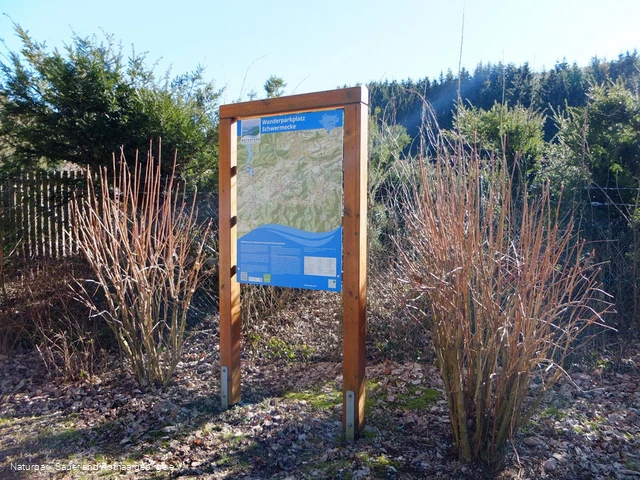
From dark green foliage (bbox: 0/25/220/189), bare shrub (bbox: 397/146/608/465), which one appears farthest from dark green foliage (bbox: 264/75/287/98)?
bare shrub (bbox: 397/146/608/465)

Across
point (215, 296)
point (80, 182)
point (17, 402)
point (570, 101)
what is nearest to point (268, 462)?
point (17, 402)

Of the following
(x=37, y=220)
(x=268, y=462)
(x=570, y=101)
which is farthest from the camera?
(x=570, y=101)

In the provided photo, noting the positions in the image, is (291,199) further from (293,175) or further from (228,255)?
(228,255)

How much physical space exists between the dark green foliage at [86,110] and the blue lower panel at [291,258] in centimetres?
329

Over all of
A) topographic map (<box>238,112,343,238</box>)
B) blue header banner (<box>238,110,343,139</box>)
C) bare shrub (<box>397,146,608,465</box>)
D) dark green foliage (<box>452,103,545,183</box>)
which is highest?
dark green foliage (<box>452,103,545,183</box>)

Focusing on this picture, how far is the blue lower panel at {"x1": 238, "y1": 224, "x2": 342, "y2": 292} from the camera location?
373cm

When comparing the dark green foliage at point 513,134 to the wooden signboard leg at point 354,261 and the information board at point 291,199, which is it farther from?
the wooden signboard leg at point 354,261

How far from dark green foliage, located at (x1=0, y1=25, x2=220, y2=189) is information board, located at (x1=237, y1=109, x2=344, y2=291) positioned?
9.77 ft

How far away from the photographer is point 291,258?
12.9 ft

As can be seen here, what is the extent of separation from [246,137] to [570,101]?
61.1ft

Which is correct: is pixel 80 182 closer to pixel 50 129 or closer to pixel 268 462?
pixel 50 129

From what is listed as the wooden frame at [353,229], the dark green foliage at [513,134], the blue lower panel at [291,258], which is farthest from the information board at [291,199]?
the dark green foliage at [513,134]

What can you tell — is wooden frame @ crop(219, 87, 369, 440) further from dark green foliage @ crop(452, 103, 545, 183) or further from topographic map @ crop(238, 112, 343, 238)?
dark green foliage @ crop(452, 103, 545, 183)

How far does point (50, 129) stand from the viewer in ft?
21.7
